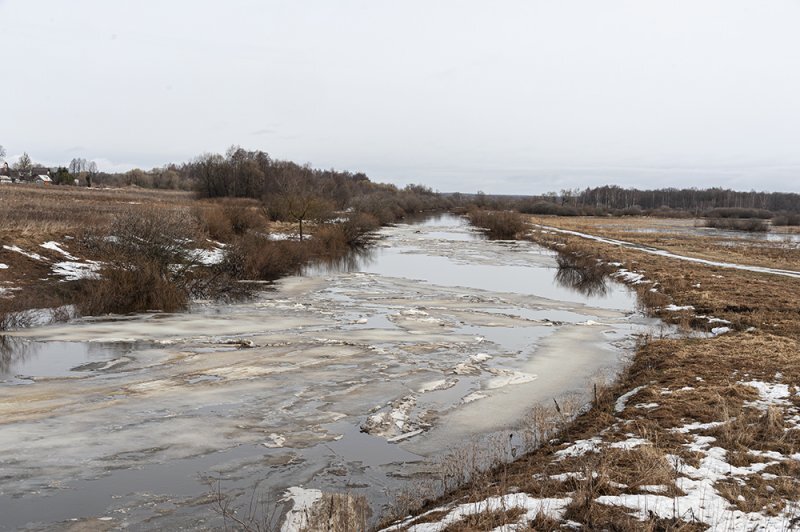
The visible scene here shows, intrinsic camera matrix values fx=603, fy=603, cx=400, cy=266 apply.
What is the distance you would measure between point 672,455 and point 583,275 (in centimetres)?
2589

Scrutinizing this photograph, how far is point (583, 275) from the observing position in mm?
32375

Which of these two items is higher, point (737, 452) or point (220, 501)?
point (737, 452)

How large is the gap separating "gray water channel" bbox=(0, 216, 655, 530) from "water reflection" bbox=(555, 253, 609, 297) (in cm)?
578

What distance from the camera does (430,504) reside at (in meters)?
6.90

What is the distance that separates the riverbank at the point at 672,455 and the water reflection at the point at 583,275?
11.8 m

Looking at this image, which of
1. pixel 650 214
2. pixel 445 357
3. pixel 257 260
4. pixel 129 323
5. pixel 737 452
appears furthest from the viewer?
pixel 650 214

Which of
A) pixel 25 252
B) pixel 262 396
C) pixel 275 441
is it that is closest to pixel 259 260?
pixel 25 252

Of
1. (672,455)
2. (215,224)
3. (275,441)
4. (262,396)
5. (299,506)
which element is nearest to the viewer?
(299,506)

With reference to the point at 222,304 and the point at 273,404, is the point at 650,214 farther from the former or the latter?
the point at 273,404

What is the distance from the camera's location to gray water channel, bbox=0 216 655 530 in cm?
751

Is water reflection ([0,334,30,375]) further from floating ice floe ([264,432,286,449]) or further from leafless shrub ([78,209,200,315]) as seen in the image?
floating ice floe ([264,432,286,449])

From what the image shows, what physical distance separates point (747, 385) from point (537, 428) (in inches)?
154

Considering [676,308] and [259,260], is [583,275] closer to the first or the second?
[676,308]

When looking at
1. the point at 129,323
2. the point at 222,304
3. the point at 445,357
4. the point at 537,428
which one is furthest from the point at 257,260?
the point at 537,428
